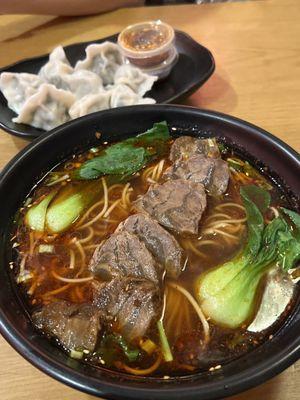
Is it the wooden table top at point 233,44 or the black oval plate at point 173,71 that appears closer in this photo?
the black oval plate at point 173,71

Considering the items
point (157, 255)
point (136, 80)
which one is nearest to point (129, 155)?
point (157, 255)

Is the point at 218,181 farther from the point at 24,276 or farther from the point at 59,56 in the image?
the point at 59,56

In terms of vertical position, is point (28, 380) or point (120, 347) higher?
point (120, 347)

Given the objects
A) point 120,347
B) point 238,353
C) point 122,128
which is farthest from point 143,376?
point 122,128

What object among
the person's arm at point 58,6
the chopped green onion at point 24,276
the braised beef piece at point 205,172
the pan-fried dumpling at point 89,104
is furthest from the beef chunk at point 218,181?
the person's arm at point 58,6

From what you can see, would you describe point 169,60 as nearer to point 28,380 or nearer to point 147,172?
point 147,172

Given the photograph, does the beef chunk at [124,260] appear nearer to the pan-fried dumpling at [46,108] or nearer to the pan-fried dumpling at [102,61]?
the pan-fried dumpling at [46,108]

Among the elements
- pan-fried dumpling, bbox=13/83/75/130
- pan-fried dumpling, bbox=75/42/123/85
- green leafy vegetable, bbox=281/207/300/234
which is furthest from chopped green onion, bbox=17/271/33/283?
pan-fried dumpling, bbox=75/42/123/85
